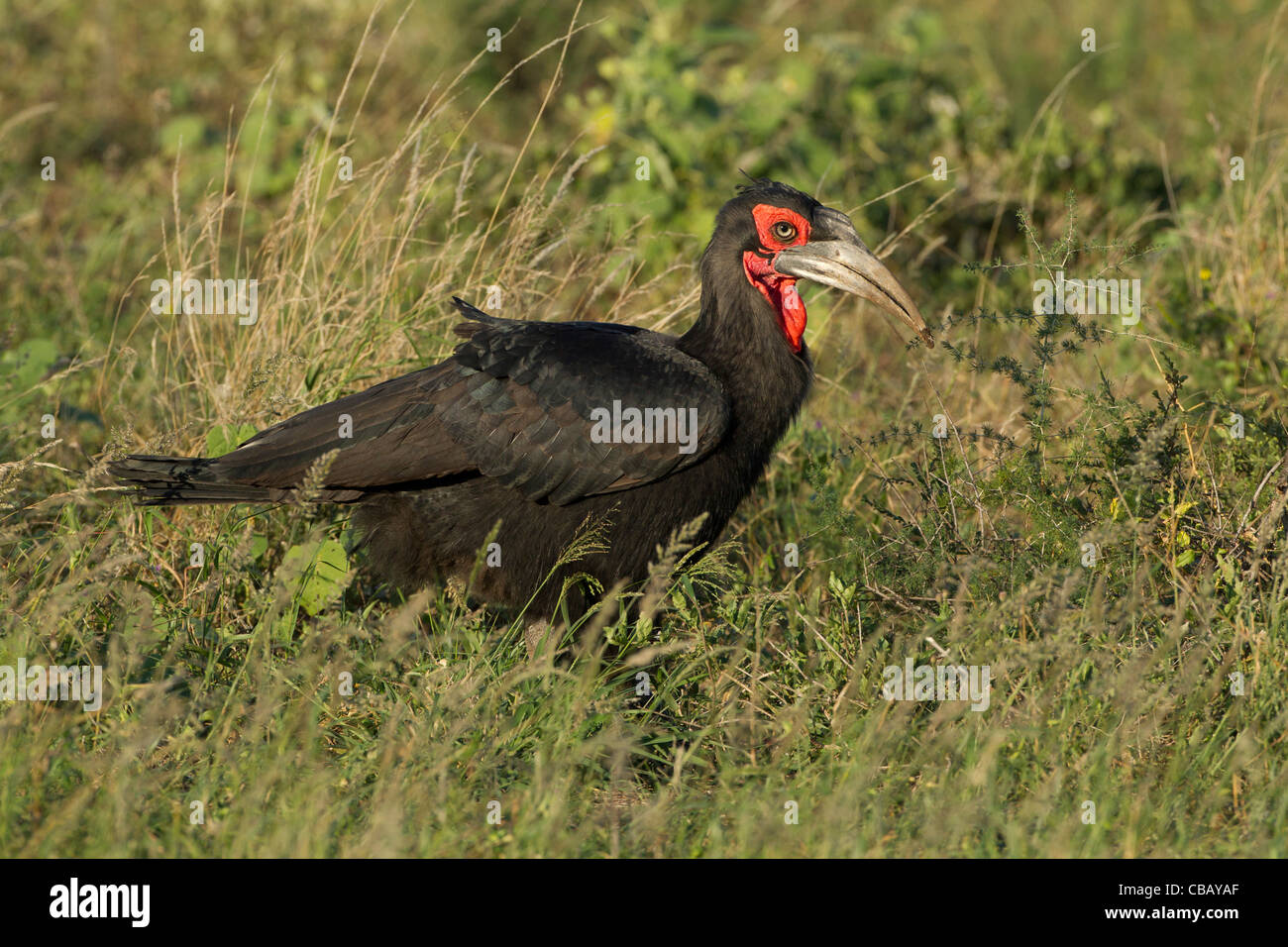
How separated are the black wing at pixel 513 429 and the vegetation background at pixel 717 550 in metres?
0.31

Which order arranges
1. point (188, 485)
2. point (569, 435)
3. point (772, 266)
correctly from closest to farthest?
point (569, 435) < point (188, 485) < point (772, 266)

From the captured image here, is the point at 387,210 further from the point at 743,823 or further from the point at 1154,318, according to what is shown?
the point at 743,823

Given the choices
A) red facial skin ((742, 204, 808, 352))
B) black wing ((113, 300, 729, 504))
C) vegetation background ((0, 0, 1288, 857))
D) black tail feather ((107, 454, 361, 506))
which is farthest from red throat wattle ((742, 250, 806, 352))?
black tail feather ((107, 454, 361, 506))

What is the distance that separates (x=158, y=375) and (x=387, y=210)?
136cm

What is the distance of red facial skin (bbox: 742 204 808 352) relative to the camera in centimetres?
429

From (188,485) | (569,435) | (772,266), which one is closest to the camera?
(569,435)

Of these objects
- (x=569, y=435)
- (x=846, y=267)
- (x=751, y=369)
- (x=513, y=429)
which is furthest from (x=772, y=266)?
(x=513, y=429)

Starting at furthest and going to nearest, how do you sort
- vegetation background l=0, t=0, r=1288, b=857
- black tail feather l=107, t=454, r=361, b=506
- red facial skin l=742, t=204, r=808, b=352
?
red facial skin l=742, t=204, r=808, b=352 → black tail feather l=107, t=454, r=361, b=506 → vegetation background l=0, t=0, r=1288, b=857

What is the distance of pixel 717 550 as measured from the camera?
4.09m

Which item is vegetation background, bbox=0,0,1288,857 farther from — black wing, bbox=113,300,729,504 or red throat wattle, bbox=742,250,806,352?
red throat wattle, bbox=742,250,806,352

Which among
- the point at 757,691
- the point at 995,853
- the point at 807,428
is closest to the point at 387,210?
the point at 807,428

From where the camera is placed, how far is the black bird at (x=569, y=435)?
4.07m

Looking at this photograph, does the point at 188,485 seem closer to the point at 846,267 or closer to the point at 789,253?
the point at 789,253

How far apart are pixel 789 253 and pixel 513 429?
1.03 m
